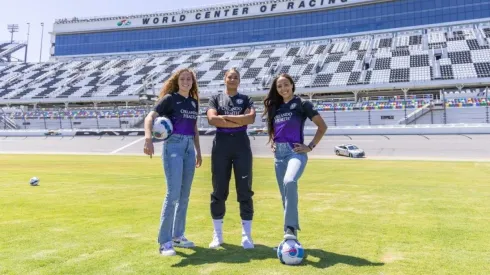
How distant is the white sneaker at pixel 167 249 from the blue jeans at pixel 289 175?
1264 mm

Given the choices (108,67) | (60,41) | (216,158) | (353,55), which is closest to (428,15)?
(353,55)

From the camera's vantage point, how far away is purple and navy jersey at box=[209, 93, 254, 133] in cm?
476

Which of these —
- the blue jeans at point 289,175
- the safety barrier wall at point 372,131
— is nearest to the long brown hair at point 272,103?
the blue jeans at point 289,175

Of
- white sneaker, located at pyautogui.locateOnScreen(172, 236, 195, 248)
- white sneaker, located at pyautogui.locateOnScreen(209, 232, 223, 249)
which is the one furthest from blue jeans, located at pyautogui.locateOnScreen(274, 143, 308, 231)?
white sneaker, located at pyautogui.locateOnScreen(172, 236, 195, 248)

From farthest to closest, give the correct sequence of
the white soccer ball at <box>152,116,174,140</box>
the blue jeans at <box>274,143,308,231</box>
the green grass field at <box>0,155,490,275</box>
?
the white soccer ball at <box>152,116,174,140</box>
the blue jeans at <box>274,143,308,231</box>
the green grass field at <box>0,155,490,275</box>

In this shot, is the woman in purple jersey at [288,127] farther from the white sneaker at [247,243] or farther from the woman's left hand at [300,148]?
the white sneaker at [247,243]

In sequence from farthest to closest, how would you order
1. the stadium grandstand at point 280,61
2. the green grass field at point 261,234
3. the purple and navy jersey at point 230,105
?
the stadium grandstand at point 280,61 → the purple and navy jersey at point 230,105 → the green grass field at point 261,234

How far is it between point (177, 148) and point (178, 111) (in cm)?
45

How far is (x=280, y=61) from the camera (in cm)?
5691

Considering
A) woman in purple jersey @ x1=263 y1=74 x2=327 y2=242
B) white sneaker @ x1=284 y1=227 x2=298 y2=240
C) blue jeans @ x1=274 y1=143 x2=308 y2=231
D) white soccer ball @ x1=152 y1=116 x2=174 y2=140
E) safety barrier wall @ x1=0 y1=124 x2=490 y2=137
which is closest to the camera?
white sneaker @ x1=284 y1=227 x2=298 y2=240

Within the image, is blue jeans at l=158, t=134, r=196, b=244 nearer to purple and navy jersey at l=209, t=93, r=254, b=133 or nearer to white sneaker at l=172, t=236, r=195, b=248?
white sneaker at l=172, t=236, r=195, b=248

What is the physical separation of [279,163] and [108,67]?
6967 cm

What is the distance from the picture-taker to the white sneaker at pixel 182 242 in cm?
456

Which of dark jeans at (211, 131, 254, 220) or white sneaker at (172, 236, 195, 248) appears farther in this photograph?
dark jeans at (211, 131, 254, 220)
